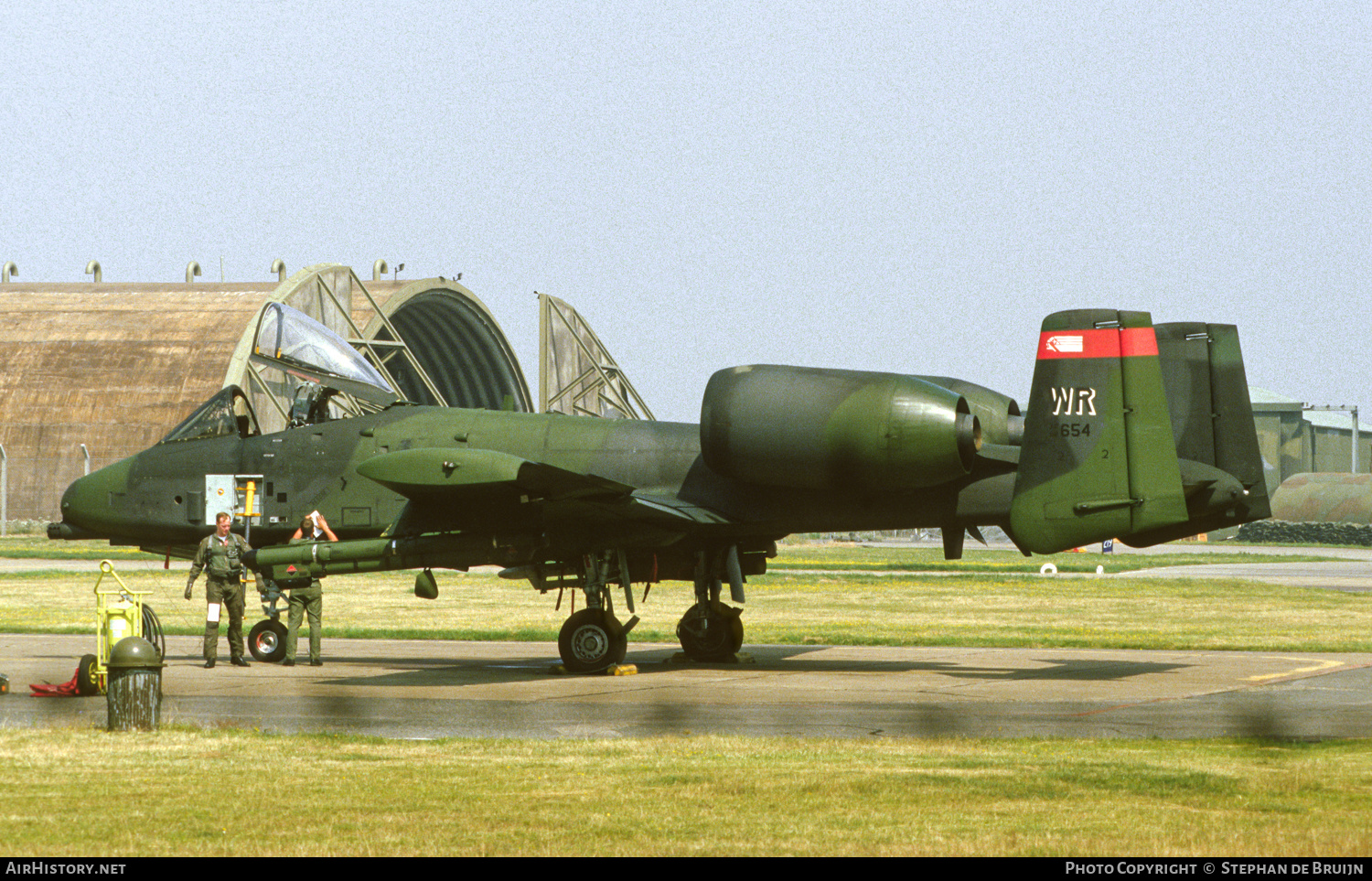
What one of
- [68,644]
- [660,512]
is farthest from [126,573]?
[660,512]

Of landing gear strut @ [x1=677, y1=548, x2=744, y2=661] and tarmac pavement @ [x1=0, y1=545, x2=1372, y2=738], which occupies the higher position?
landing gear strut @ [x1=677, y1=548, x2=744, y2=661]

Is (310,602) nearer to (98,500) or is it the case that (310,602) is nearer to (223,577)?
(223,577)

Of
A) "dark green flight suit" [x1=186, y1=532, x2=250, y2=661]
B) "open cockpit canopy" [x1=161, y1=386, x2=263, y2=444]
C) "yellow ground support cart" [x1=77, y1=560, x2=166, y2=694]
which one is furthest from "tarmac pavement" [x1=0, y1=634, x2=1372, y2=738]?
"open cockpit canopy" [x1=161, y1=386, x2=263, y2=444]

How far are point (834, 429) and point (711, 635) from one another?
417cm

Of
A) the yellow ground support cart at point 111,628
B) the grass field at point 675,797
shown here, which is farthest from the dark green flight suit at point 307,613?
the grass field at point 675,797

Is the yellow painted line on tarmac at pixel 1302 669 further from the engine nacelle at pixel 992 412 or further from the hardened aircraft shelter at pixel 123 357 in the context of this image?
the hardened aircraft shelter at pixel 123 357

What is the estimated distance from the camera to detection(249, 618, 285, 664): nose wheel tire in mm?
19844

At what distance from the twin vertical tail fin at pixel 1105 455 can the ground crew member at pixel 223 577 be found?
9.98 m

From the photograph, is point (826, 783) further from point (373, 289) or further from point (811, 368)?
point (373, 289)

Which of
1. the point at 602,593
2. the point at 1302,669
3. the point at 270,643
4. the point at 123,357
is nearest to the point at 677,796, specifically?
the point at 602,593

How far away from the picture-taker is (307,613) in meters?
19.6

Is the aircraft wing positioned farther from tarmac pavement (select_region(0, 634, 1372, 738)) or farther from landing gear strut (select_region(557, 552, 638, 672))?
tarmac pavement (select_region(0, 634, 1372, 738))

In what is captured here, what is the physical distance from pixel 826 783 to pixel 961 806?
43.2 inches

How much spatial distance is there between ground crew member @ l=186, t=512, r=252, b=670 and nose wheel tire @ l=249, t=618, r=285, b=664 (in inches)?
14.1
